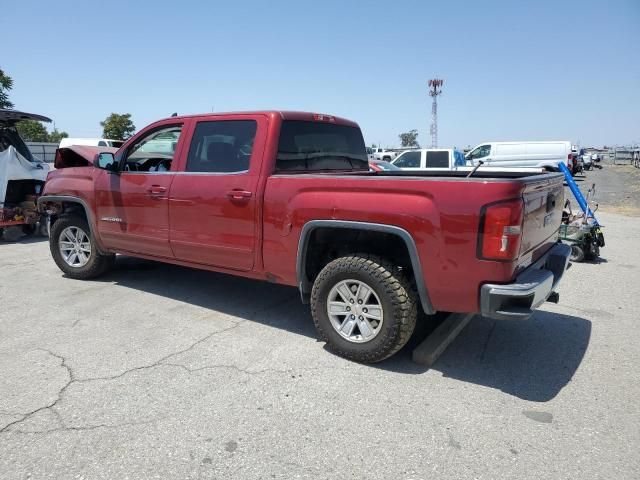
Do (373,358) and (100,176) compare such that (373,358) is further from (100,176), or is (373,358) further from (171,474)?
(100,176)

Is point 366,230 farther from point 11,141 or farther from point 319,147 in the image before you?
point 11,141

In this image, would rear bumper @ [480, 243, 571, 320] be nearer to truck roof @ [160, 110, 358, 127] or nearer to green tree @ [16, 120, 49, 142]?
truck roof @ [160, 110, 358, 127]

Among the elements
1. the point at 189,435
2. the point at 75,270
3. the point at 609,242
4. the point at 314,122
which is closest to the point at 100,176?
the point at 75,270

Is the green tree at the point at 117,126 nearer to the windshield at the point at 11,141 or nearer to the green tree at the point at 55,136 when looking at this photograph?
the green tree at the point at 55,136

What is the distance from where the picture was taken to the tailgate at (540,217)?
3.12 metres

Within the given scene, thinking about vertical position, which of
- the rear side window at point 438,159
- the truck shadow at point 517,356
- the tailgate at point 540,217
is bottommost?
the truck shadow at point 517,356

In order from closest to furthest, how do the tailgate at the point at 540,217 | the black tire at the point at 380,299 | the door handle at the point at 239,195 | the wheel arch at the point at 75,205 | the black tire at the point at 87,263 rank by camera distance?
the tailgate at the point at 540,217
the black tire at the point at 380,299
the door handle at the point at 239,195
the wheel arch at the point at 75,205
the black tire at the point at 87,263

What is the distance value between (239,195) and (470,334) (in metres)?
2.44

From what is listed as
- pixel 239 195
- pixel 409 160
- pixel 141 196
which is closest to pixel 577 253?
pixel 239 195

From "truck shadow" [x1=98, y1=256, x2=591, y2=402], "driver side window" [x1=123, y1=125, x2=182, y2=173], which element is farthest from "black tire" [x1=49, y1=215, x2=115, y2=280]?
"driver side window" [x1=123, y1=125, x2=182, y2=173]

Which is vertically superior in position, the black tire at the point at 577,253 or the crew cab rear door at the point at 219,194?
the crew cab rear door at the point at 219,194

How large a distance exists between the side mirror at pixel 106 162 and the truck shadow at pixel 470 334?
1.46 m

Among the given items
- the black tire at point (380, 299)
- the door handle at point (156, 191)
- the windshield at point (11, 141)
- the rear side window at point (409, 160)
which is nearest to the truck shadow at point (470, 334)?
the black tire at point (380, 299)

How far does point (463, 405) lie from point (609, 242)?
7.70m
